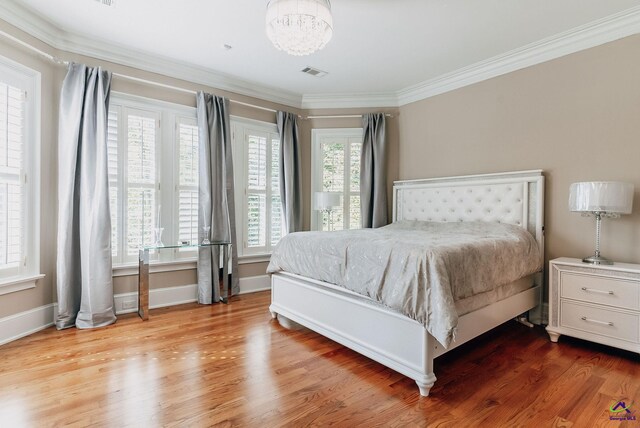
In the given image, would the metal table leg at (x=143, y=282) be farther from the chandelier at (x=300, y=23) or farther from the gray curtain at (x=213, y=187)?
the chandelier at (x=300, y=23)

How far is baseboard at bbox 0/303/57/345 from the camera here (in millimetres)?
2656

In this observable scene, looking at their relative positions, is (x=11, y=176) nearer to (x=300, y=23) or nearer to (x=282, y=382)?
(x=300, y=23)

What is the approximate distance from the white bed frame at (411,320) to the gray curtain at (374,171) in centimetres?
23

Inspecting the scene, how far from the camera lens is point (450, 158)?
410cm

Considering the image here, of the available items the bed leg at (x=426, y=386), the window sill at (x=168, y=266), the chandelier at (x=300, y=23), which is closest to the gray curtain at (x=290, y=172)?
the window sill at (x=168, y=266)

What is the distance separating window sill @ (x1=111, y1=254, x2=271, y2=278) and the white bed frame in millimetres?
1115

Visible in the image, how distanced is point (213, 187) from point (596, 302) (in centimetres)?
390

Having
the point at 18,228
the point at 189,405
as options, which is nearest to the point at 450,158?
the point at 189,405

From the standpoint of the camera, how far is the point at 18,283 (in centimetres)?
274

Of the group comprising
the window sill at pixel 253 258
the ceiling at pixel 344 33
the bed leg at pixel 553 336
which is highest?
the ceiling at pixel 344 33

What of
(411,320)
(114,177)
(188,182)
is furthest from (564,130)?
(114,177)

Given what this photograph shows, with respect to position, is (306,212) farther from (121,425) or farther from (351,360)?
(121,425)

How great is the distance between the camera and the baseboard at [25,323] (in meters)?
2.66

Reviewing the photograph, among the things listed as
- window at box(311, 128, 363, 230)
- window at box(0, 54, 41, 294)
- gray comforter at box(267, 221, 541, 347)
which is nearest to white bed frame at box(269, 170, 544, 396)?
gray comforter at box(267, 221, 541, 347)
